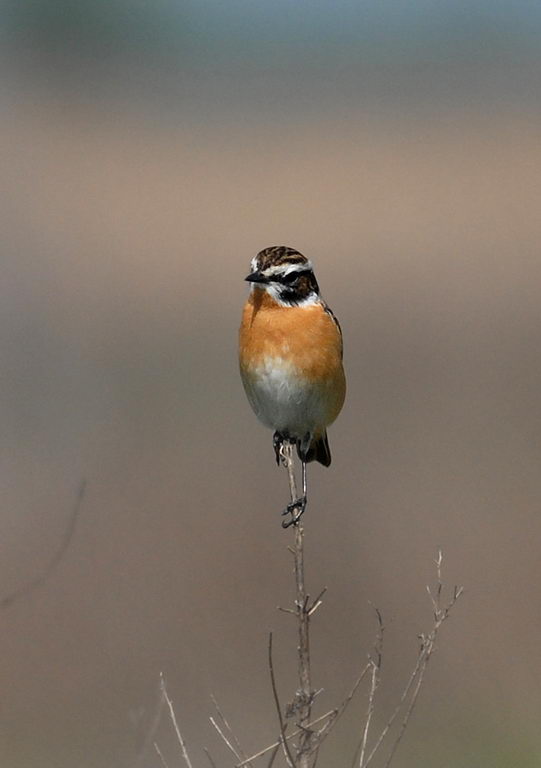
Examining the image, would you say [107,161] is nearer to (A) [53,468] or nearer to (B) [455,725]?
(A) [53,468]

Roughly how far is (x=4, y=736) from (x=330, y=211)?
43.7 feet

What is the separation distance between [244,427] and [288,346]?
6.51m

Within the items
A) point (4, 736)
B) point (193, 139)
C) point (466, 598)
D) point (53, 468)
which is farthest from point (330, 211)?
point (4, 736)

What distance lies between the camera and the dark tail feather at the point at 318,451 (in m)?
6.10

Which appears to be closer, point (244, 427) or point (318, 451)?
point (318, 451)

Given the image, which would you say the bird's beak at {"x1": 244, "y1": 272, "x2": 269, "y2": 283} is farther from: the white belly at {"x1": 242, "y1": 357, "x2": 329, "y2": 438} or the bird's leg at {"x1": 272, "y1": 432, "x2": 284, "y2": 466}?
the bird's leg at {"x1": 272, "y1": 432, "x2": 284, "y2": 466}

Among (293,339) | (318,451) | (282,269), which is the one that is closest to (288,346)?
(293,339)

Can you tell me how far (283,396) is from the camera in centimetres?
554

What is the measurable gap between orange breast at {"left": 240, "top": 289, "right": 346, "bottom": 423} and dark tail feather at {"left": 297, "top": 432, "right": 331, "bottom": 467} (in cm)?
48

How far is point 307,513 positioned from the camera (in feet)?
30.7

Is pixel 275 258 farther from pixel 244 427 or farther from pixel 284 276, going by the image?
pixel 244 427

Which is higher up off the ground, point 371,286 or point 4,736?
point 371,286

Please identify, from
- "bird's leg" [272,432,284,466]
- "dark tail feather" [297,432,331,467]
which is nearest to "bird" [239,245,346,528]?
"bird's leg" [272,432,284,466]

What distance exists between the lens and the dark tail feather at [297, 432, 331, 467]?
6102 mm
